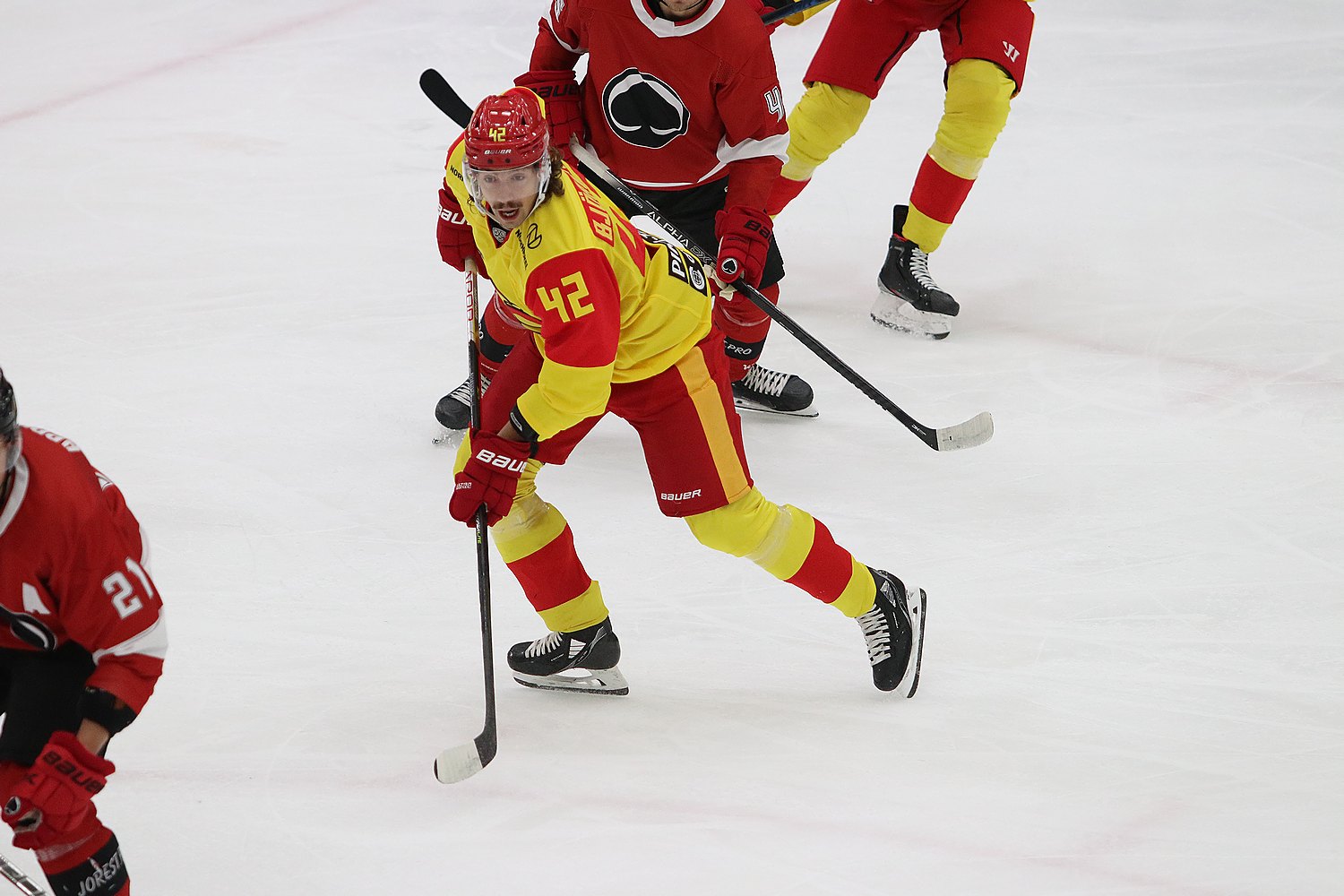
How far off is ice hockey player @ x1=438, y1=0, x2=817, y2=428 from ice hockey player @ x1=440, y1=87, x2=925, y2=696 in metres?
0.59

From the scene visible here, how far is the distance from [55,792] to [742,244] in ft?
5.86

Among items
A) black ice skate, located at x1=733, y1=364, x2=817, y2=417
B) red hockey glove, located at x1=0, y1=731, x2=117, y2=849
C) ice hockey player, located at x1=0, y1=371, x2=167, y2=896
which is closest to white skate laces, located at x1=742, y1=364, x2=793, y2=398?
black ice skate, located at x1=733, y1=364, x2=817, y2=417

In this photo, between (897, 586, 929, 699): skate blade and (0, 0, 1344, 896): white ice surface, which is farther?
(897, 586, 929, 699): skate blade

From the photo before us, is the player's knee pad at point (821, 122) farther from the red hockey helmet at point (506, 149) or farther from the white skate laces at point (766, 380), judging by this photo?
the red hockey helmet at point (506, 149)

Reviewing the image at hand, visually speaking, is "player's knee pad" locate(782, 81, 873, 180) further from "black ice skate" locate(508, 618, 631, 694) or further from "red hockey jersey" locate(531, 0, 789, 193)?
"black ice skate" locate(508, 618, 631, 694)

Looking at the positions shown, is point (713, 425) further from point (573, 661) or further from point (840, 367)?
point (840, 367)

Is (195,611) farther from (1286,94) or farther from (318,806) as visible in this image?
(1286,94)

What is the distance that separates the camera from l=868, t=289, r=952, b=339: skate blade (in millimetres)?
3684

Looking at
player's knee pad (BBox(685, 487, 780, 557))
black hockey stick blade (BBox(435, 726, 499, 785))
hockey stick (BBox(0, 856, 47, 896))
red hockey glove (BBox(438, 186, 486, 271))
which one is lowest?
black hockey stick blade (BBox(435, 726, 499, 785))

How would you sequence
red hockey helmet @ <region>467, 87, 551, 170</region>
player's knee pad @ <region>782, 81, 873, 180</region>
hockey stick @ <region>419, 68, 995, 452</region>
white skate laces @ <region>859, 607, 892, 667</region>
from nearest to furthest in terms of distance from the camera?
red hockey helmet @ <region>467, 87, 551, 170</region> → white skate laces @ <region>859, 607, 892, 667</region> → hockey stick @ <region>419, 68, 995, 452</region> → player's knee pad @ <region>782, 81, 873, 180</region>

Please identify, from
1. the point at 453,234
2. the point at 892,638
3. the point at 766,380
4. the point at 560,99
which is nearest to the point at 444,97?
the point at 453,234

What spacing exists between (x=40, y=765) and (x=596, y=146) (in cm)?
198

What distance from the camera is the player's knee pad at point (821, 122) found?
11.7ft

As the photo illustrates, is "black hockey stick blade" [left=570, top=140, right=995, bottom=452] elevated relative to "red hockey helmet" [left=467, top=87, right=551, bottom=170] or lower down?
lower down
